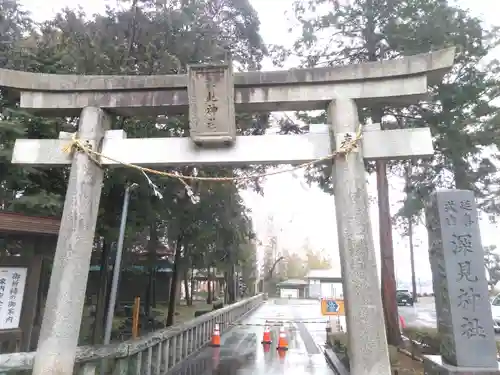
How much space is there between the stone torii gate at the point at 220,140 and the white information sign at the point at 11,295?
2.46 meters

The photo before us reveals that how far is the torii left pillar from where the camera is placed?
5.21 m

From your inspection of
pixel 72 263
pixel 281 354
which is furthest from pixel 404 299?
pixel 72 263

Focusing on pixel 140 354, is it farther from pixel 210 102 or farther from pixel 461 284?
pixel 461 284

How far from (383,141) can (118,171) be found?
6.49m

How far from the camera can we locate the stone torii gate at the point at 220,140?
5.25 metres

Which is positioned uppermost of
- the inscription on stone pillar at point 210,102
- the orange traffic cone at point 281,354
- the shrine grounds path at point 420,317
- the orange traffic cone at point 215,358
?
the inscription on stone pillar at point 210,102

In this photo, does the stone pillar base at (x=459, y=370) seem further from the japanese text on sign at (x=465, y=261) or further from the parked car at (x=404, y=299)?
the parked car at (x=404, y=299)

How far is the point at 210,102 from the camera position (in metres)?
5.86

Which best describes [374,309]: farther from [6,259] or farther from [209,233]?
[209,233]

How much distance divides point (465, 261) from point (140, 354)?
6217mm

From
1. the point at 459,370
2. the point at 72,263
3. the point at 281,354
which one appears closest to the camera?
the point at 459,370

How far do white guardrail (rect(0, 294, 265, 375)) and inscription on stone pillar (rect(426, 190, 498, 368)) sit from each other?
5.46 m

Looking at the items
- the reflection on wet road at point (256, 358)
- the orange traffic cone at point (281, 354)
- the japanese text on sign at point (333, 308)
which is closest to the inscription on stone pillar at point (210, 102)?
the reflection on wet road at point (256, 358)

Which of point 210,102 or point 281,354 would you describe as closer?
point 210,102
